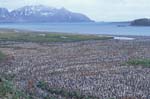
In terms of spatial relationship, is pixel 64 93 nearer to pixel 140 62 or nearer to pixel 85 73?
pixel 85 73

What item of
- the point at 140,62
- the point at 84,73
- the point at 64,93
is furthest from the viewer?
the point at 140,62

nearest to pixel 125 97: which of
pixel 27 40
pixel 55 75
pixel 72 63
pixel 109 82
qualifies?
pixel 109 82

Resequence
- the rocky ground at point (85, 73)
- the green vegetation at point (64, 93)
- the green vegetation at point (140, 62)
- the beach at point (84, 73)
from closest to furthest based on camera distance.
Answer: the green vegetation at point (64, 93), the beach at point (84, 73), the rocky ground at point (85, 73), the green vegetation at point (140, 62)

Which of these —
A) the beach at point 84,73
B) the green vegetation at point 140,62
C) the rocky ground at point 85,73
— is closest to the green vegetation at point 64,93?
the beach at point 84,73

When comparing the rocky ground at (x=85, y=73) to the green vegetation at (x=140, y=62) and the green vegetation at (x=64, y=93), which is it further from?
the green vegetation at (x=140, y=62)

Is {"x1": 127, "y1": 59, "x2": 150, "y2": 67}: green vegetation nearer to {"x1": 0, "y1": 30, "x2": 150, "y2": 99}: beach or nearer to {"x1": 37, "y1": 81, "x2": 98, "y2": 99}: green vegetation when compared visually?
{"x1": 0, "y1": 30, "x2": 150, "y2": 99}: beach

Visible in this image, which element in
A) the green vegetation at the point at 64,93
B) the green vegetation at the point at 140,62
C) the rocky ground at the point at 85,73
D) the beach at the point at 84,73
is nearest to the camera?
the green vegetation at the point at 64,93

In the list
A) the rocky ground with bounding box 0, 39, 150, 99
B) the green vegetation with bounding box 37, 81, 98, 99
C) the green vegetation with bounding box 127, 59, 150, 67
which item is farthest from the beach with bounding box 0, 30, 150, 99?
the green vegetation with bounding box 127, 59, 150, 67

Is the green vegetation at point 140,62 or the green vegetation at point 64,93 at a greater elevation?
the green vegetation at point 64,93

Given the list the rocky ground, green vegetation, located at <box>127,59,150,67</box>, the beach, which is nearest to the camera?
the beach

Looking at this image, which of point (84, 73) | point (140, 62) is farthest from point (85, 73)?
point (140, 62)

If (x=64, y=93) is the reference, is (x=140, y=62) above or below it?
below

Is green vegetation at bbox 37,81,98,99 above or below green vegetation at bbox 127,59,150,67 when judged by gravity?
above
